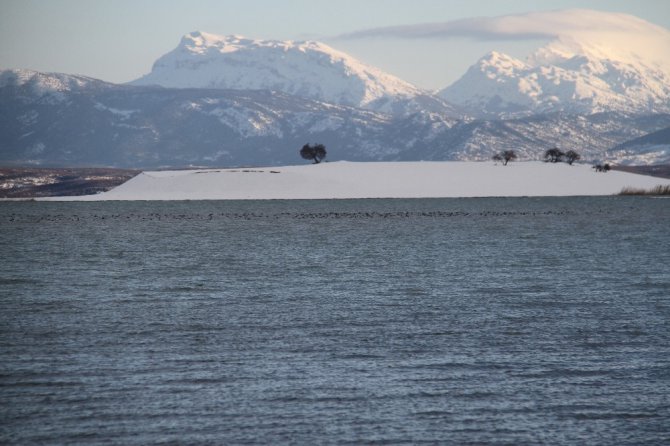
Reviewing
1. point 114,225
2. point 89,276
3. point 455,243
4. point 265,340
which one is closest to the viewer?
point 265,340

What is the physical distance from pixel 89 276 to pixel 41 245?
108 feet

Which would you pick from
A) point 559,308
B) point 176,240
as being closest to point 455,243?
point 176,240

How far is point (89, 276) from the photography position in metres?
57.7

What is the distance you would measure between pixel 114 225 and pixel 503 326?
101m

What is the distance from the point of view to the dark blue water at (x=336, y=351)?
23.3 meters

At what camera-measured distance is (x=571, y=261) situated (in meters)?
68.0

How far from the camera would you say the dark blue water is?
23.3m

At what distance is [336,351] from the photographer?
3169cm

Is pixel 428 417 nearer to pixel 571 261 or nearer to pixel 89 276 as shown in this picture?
pixel 89 276

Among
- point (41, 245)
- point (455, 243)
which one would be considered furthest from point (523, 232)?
point (41, 245)

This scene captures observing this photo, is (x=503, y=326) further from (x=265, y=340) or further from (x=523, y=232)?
(x=523, y=232)

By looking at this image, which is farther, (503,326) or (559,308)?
(559,308)

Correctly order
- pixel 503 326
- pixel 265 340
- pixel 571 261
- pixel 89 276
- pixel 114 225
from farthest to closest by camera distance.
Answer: pixel 114 225
pixel 571 261
pixel 89 276
pixel 503 326
pixel 265 340

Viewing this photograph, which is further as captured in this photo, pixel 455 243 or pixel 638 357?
pixel 455 243
